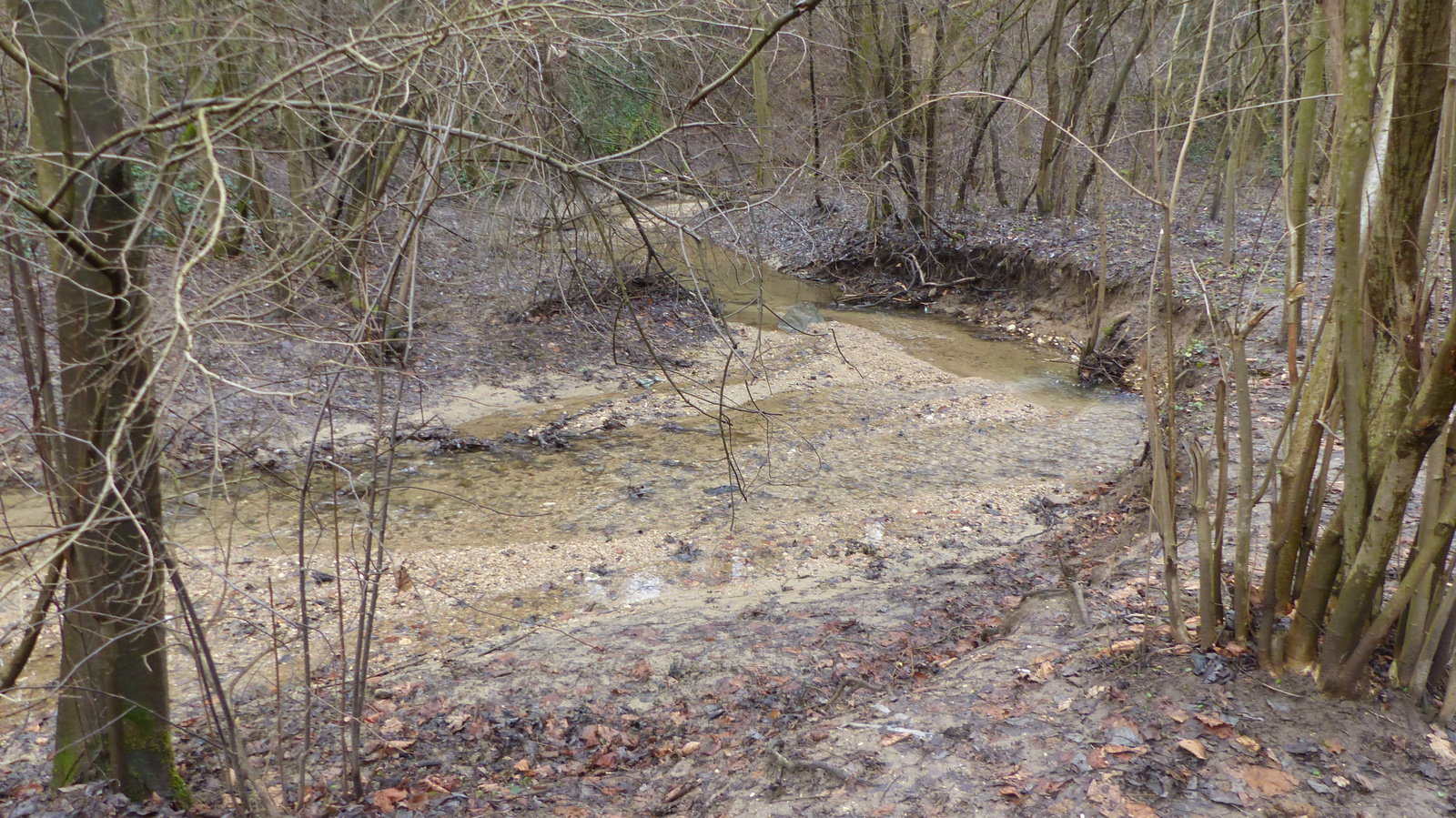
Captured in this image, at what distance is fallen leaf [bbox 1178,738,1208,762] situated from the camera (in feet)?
9.34

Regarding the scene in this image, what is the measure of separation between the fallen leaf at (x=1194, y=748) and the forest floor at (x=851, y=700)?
1 cm

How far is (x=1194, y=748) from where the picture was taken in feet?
9.44

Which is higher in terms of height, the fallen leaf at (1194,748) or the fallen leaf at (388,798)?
the fallen leaf at (1194,748)

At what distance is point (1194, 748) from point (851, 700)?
1504mm

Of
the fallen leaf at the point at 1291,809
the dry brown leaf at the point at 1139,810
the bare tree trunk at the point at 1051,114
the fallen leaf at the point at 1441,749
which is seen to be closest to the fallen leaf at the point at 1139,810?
the dry brown leaf at the point at 1139,810

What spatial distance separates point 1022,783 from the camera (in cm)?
291

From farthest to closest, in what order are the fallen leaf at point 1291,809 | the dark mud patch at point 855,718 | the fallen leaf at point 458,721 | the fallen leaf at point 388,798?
the fallen leaf at point 458,721
the fallen leaf at point 388,798
the dark mud patch at point 855,718
the fallen leaf at point 1291,809

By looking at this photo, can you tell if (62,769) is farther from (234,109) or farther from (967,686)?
(967,686)

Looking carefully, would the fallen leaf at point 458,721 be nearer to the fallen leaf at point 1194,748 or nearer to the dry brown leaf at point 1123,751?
the dry brown leaf at point 1123,751

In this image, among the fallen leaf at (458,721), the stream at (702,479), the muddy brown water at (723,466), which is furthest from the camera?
the muddy brown water at (723,466)

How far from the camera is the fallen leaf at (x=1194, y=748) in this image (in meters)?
2.85

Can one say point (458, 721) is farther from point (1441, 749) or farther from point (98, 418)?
point (1441, 749)

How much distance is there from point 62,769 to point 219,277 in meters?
2.02

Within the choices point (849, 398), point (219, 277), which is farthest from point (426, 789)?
point (849, 398)
